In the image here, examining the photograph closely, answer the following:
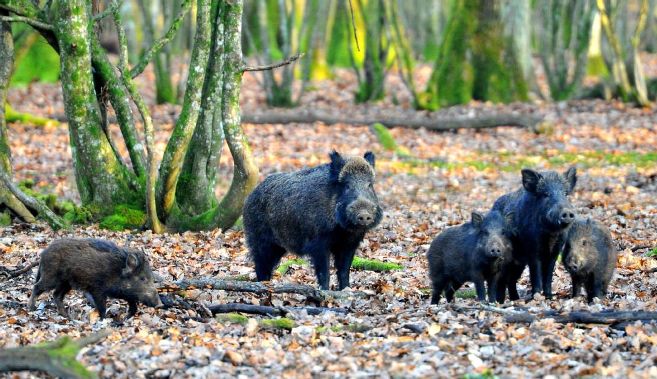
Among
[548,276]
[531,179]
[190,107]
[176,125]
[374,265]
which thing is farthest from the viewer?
[176,125]

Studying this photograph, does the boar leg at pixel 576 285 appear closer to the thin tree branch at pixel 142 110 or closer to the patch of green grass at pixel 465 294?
the patch of green grass at pixel 465 294

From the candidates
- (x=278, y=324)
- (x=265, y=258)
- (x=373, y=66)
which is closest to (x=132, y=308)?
(x=278, y=324)

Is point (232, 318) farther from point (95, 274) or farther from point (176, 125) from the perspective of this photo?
point (176, 125)

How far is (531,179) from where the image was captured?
947 centimetres

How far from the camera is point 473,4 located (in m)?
27.2

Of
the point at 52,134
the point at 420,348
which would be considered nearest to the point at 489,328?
the point at 420,348

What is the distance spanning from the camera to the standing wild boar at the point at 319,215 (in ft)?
32.5

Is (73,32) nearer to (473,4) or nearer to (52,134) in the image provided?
(52,134)

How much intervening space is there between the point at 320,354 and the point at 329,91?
2501 centimetres

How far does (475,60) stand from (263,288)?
19.0 m

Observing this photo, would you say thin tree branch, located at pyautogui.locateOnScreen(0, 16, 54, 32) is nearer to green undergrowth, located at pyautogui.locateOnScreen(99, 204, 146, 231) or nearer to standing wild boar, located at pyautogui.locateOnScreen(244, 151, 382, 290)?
green undergrowth, located at pyautogui.locateOnScreen(99, 204, 146, 231)

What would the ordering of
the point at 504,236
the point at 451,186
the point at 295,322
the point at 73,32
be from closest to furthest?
the point at 295,322 → the point at 504,236 → the point at 73,32 → the point at 451,186

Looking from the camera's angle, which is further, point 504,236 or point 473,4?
point 473,4

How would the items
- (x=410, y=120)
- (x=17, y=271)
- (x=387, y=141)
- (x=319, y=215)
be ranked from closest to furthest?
(x=17, y=271) < (x=319, y=215) < (x=387, y=141) < (x=410, y=120)
